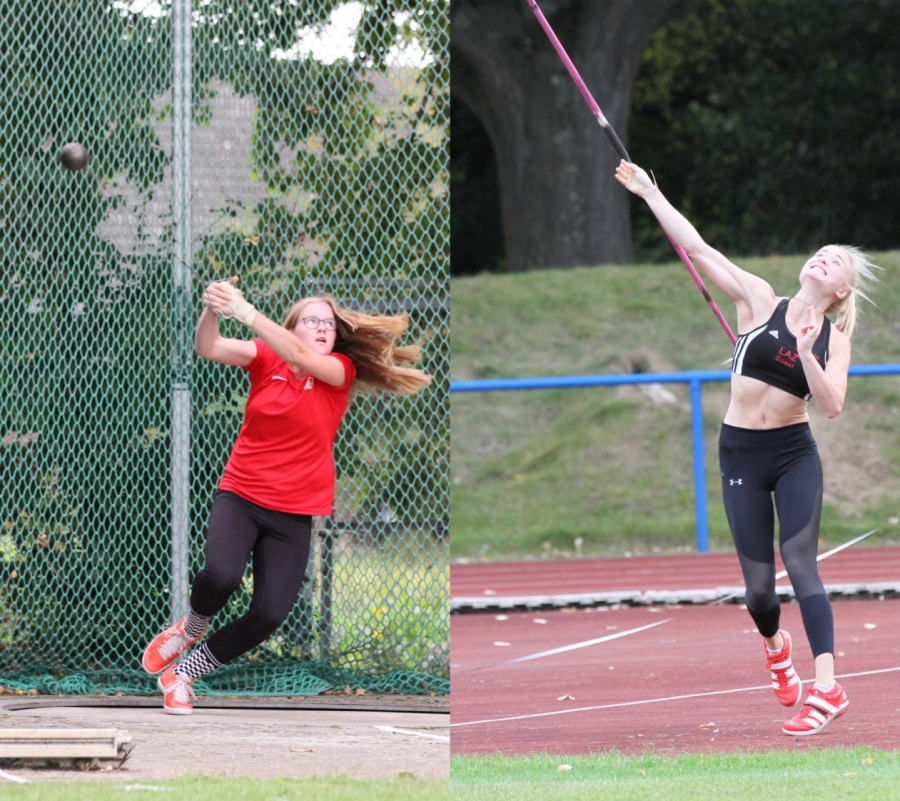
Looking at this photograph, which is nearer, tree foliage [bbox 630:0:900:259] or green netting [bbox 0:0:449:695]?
green netting [bbox 0:0:449:695]

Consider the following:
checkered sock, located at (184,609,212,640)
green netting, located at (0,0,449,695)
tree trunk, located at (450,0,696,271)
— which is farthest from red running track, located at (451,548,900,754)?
tree trunk, located at (450,0,696,271)

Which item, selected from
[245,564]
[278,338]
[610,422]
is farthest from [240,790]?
[610,422]

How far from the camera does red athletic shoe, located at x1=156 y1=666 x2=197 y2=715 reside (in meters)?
6.12

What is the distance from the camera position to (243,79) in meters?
7.07

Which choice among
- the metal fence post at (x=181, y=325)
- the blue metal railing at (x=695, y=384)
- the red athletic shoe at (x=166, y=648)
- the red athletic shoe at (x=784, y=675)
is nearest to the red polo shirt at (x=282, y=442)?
the red athletic shoe at (x=166, y=648)

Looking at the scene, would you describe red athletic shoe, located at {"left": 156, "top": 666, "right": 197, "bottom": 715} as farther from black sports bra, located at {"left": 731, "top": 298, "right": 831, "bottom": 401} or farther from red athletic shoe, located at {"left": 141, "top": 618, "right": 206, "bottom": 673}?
Answer: black sports bra, located at {"left": 731, "top": 298, "right": 831, "bottom": 401}

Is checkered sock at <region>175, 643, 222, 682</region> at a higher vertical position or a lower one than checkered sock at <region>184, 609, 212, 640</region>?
lower

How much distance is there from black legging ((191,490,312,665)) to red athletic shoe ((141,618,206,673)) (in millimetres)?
199

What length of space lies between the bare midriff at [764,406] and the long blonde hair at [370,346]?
147cm

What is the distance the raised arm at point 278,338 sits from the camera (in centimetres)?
539

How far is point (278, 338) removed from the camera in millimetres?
5535

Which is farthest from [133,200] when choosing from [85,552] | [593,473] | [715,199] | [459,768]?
[715,199]

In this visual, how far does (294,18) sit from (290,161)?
2.45 ft

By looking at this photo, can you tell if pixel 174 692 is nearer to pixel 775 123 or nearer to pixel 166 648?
pixel 166 648
